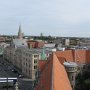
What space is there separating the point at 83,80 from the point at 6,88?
59.3 ft

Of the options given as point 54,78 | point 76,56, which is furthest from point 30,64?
point 54,78

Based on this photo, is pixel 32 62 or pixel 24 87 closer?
pixel 24 87

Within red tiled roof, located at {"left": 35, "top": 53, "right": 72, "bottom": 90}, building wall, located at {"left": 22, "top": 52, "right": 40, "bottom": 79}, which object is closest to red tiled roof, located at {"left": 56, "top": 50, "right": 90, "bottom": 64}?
building wall, located at {"left": 22, "top": 52, "right": 40, "bottom": 79}

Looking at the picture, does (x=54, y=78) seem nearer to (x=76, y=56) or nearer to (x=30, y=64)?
(x=76, y=56)

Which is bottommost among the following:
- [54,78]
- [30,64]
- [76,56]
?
[30,64]

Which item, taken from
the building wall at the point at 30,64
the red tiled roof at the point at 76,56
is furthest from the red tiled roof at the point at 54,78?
the building wall at the point at 30,64

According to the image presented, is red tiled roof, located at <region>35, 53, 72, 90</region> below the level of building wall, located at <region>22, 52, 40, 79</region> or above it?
above

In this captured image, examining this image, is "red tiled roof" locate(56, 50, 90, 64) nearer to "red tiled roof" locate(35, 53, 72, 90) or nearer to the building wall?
the building wall

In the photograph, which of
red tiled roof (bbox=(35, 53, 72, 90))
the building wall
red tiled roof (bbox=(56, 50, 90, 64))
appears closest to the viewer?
red tiled roof (bbox=(35, 53, 72, 90))

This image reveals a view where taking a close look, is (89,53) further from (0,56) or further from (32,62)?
(0,56)

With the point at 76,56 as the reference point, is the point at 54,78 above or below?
above

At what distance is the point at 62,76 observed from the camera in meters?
21.2

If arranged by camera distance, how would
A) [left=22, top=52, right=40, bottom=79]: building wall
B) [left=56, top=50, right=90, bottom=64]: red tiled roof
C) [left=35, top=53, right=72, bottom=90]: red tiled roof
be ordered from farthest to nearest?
[left=22, top=52, right=40, bottom=79]: building wall → [left=56, top=50, right=90, bottom=64]: red tiled roof → [left=35, top=53, right=72, bottom=90]: red tiled roof

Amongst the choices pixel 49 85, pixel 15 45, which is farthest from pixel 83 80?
pixel 15 45
